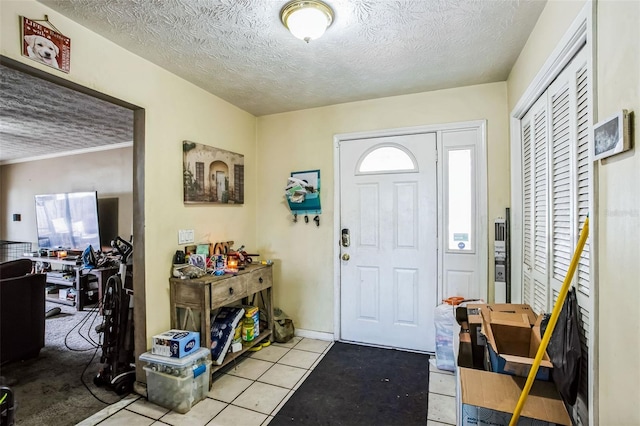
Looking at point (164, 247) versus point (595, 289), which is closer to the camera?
point (595, 289)

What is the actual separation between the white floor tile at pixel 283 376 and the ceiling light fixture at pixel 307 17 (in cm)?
241

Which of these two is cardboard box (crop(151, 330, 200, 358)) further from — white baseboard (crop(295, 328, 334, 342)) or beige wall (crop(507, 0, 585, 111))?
beige wall (crop(507, 0, 585, 111))

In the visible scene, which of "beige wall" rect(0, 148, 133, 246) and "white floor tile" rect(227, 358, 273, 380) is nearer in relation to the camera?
"white floor tile" rect(227, 358, 273, 380)

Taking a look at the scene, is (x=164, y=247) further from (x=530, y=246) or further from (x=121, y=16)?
(x=530, y=246)

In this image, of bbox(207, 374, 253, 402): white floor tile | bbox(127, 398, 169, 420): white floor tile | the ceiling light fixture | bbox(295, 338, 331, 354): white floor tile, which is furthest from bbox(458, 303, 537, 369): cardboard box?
bbox(127, 398, 169, 420): white floor tile

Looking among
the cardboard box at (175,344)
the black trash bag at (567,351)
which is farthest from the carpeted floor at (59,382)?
the black trash bag at (567,351)

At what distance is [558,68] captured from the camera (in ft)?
5.17

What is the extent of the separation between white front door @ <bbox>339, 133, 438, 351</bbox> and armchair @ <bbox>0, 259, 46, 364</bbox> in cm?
289

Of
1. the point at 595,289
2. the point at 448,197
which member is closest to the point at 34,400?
the point at 595,289

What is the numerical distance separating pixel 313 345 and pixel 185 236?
1.64 metres

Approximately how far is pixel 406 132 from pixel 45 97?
3.44 meters

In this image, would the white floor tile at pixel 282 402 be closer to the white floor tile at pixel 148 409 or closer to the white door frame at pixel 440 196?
the white floor tile at pixel 148 409

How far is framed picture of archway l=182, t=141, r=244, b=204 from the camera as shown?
2.66m

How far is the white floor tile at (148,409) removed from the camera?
81.2 inches
